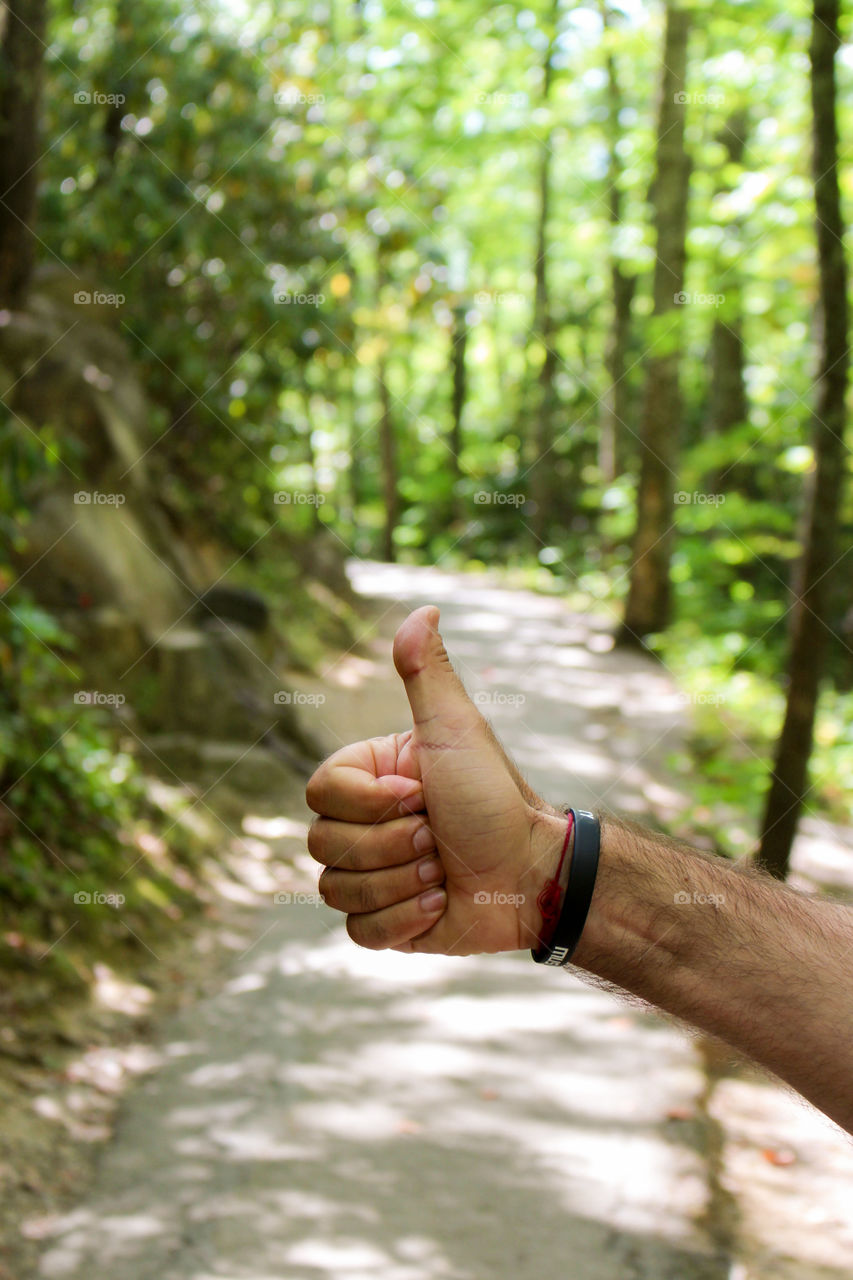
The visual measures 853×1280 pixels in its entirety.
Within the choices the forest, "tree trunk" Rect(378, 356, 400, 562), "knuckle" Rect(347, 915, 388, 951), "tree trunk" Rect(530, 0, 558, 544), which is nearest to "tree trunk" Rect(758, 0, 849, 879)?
the forest

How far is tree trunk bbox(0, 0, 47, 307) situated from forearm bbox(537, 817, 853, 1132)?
3.89 meters

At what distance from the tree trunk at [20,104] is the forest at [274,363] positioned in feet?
0.04

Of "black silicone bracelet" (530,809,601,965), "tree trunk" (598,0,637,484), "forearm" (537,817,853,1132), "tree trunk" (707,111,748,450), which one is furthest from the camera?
"tree trunk" (707,111,748,450)

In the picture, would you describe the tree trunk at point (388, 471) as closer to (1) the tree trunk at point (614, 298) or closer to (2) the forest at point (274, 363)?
(1) the tree trunk at point (614, 298)

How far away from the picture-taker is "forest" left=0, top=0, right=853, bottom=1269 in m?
4.67

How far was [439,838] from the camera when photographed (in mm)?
1631

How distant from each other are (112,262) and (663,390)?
18.7 feet

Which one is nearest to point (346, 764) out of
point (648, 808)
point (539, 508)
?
point (648, 808)

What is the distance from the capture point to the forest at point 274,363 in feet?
15.3

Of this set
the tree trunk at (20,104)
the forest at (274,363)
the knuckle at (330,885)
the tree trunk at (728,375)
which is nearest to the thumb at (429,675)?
the knuckle at (330,885)

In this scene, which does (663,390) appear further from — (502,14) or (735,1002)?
(735,1002)

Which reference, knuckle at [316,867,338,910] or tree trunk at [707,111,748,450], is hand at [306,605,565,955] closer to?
knuckle at [316,867,338,910]

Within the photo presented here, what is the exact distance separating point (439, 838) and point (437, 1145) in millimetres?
2446

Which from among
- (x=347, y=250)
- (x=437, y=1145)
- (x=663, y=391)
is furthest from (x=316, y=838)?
(x=663, y=391)
